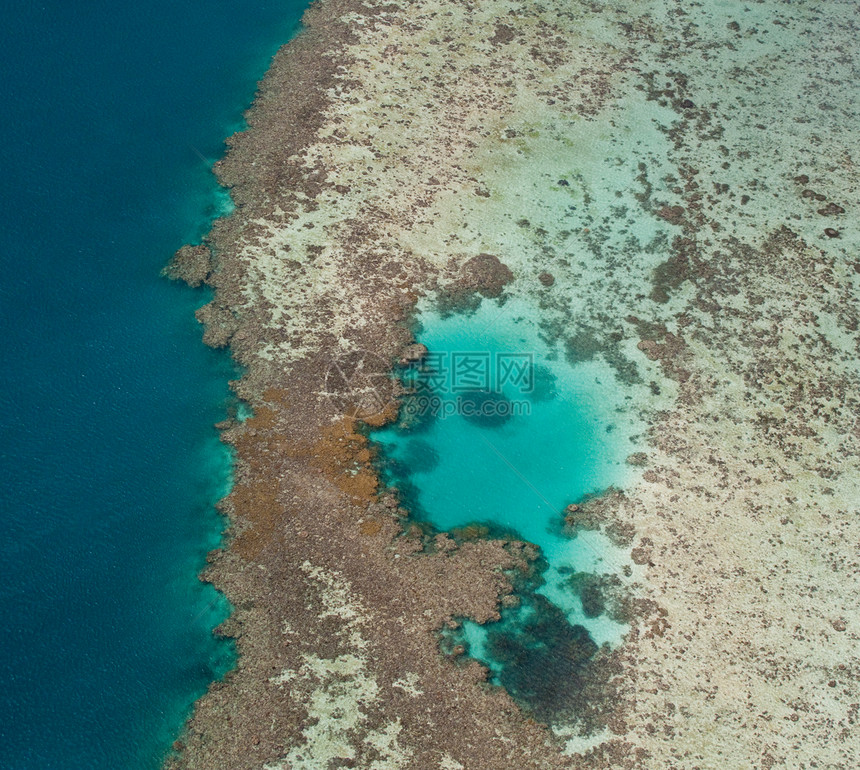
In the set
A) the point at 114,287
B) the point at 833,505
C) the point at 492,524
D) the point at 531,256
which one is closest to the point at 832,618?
the point at 833,505

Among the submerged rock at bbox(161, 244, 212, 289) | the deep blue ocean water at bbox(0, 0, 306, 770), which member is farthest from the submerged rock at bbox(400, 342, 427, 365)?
the submerged rock at bbox(161, 244, 212, 289)

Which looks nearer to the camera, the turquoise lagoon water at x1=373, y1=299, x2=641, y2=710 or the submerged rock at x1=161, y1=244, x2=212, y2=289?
the turquoise lagoon water at x1=373, y1=299, x2=641, y2=710

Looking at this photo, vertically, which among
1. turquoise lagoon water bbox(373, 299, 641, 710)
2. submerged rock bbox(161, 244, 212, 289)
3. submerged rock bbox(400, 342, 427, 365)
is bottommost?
turquoise lagoon water bbox(373, 299, 641, 710)

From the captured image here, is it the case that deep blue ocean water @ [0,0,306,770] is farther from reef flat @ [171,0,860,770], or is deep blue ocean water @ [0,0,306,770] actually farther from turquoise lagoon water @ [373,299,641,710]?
turquoise lagoon water @ [373,299,641,710]

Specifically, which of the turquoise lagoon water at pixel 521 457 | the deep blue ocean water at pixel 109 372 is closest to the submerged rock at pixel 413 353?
the turquoise lagoon water at pixel 521 457

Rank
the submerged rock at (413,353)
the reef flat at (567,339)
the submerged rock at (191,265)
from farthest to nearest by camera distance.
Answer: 1. the submerged rock at (191,265)
2. the submerged rock at (413,353)
3. the reef flat at (567,339)

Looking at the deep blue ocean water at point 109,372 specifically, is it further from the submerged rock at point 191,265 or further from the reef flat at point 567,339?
the reef flat at point 567,339
